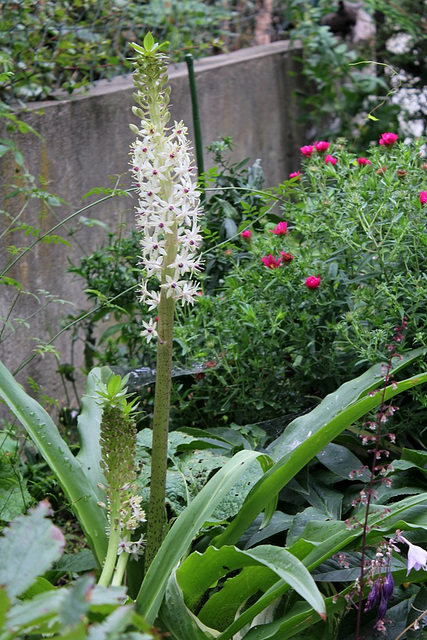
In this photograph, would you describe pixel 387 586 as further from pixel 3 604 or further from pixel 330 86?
pixel 330 86

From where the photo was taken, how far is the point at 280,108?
567 cm

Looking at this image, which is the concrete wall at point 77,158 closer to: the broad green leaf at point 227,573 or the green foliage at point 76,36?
the green foliage at point 76,36

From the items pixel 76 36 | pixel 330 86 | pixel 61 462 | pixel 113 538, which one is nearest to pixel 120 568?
pixel 113 538

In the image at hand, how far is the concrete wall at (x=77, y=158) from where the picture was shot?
3342 mm

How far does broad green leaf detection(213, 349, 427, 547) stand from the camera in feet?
6.24

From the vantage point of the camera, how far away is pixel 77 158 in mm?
3688

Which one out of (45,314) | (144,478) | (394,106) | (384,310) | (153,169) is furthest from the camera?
(394,106)

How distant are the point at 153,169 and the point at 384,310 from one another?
930 mm

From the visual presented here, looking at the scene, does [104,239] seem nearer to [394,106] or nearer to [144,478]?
[144,478]

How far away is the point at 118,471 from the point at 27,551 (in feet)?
2.64

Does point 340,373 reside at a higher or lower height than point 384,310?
lower

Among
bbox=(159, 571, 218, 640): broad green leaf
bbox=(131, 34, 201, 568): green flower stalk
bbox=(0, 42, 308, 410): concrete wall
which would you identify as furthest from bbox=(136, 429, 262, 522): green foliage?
bbox=(0, 42, 308, 410): concrete wall

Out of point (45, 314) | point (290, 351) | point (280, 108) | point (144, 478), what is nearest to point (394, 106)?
point (280, 108)

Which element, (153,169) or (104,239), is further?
(104,239)
